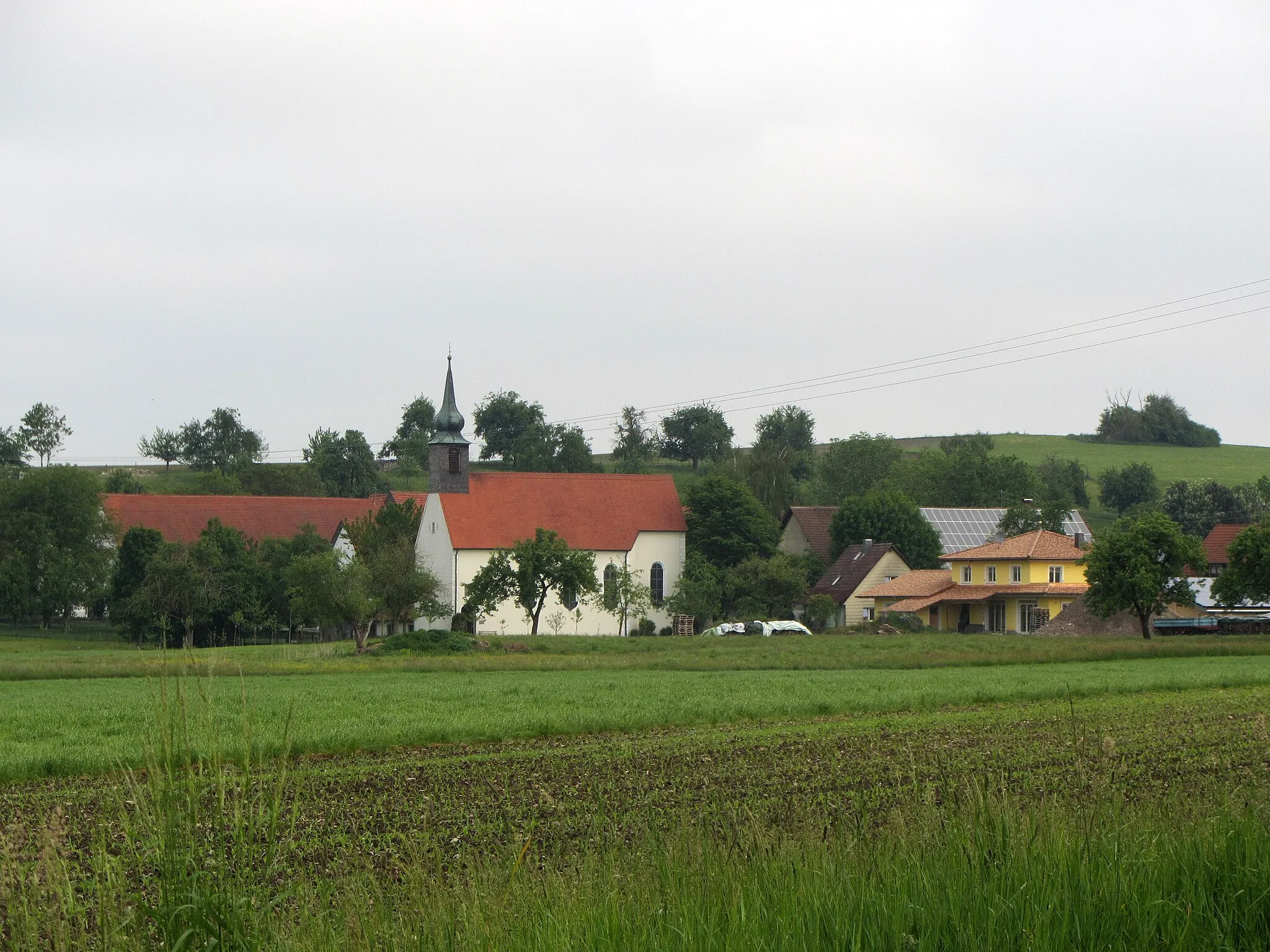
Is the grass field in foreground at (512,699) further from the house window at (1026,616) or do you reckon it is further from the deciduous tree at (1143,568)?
the house window at (1026,616)

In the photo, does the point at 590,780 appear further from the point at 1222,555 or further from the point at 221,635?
the point at 1222,555

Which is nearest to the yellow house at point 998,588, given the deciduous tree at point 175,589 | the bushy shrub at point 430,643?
the bushy shrub at point 430,643

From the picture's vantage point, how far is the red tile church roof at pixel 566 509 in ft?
256

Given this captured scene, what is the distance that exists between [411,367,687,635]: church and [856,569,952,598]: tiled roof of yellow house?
41.7ft

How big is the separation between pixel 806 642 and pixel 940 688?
2455 cm

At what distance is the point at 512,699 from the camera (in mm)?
30906

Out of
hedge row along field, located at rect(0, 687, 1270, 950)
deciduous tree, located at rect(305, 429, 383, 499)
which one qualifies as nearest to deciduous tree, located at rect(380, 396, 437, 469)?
deciduous tree, located at rect(305, 429, 383, 499)

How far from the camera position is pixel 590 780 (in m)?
16.5

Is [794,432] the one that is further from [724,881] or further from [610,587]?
[724,881]

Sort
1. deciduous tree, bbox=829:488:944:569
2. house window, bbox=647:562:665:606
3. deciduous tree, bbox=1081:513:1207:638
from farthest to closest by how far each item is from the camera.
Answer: deciduous tree, bbox=829:488:944:569
house window, bbox=647:562:665:606
deciduous tree, bbox=1081:513:1207:638

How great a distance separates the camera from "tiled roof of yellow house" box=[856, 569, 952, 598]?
260 feet

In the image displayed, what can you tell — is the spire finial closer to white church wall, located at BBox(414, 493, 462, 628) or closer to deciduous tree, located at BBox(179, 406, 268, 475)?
white church wall, located at BBox(414, 493, 462, 628)

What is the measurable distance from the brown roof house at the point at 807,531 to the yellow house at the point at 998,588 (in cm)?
1010

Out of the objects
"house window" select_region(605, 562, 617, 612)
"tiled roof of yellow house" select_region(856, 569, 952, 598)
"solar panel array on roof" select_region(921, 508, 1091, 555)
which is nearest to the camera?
"house window" select_region(605, 562, 617, 612)
